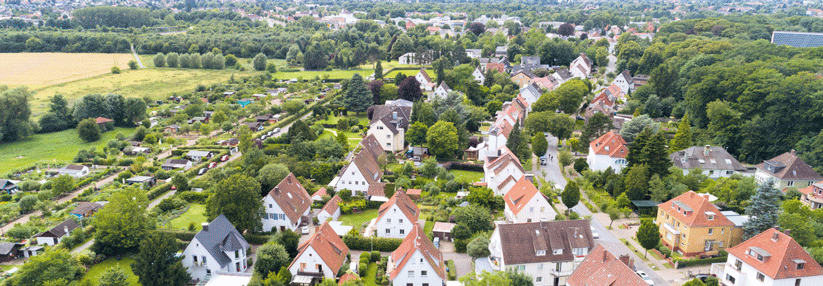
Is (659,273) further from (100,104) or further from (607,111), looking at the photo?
(100,104)

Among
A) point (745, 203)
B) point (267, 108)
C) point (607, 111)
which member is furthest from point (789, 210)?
point (267, 108)

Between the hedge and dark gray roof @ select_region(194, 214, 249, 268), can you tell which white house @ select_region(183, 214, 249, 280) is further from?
the hedge

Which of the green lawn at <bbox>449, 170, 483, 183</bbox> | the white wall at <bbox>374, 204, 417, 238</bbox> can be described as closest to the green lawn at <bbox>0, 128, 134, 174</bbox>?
the white wall at <bbox>374, 204, 417, 238</bbox>

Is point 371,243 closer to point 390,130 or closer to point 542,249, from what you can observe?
point 542,249

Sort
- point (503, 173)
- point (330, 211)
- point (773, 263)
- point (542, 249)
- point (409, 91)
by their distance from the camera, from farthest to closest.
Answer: point (409, 91) < point (503, 173) < point (330, 211) < point (542, 249) < point (773, 263)

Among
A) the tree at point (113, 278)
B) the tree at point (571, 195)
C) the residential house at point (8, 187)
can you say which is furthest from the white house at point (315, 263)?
the residential house at point (8, 187)

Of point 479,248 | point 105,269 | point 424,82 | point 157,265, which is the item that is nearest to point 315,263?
point 157,265
